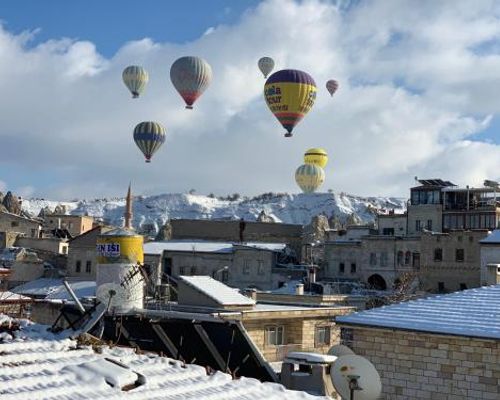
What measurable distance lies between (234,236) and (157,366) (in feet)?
222

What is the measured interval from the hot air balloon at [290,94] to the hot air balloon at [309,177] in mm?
21908

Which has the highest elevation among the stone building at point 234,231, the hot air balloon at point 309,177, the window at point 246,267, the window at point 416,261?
the hot air balloon at point 309,177

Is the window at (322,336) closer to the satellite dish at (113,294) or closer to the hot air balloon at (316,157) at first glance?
the satellite dish at (113,294)

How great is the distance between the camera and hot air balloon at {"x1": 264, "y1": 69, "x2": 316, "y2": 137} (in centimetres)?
6625

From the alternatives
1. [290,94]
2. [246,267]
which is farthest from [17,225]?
[290,94]

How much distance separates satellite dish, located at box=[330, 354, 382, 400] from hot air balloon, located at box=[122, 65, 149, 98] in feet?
239

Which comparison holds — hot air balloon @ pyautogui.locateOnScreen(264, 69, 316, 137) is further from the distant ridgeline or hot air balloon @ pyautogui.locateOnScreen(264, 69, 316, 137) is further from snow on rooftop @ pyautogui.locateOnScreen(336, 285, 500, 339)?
the distant ridgeline

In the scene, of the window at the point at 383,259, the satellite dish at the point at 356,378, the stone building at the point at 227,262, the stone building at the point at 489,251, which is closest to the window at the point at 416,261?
the window at the point at 383,259

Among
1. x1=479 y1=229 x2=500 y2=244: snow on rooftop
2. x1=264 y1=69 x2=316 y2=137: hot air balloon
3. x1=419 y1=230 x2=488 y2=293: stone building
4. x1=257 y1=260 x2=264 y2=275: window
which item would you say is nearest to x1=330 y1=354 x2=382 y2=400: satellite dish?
x1=479 y1=229 x2=500 y2=244: snow on rooftop

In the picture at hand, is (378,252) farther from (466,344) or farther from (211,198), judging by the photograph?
(211,198)

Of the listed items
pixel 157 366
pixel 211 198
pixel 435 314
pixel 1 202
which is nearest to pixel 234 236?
pixel 1 202

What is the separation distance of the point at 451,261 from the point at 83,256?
32.2m

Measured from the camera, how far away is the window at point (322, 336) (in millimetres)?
32375

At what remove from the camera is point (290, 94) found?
218 feet
